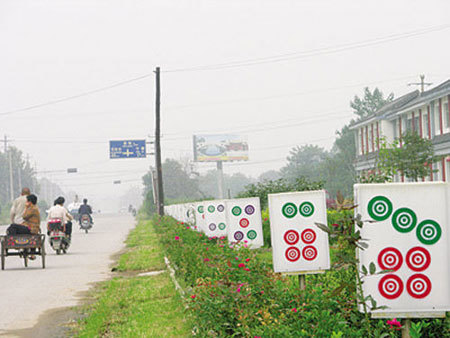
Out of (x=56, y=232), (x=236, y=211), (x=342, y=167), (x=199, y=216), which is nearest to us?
(x=236, y=211)

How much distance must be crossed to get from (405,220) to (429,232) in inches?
7.9

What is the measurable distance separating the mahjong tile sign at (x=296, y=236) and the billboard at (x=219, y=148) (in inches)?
4119

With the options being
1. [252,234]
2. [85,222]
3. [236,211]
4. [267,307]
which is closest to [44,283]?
[236,211]

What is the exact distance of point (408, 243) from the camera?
5.84 meters

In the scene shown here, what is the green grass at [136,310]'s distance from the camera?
9.10 m

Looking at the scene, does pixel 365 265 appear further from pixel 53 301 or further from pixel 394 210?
pixel 53 301

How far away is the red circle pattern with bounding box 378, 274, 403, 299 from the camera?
231 inches

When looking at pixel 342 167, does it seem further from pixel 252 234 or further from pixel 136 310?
pixel 136 310

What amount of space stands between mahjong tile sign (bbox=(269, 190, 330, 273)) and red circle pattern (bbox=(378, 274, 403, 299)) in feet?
9.53

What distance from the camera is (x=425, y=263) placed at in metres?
5.86

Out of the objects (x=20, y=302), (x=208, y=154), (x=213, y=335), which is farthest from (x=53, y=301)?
(x=208, y=154)

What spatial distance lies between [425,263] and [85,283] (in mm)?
10688

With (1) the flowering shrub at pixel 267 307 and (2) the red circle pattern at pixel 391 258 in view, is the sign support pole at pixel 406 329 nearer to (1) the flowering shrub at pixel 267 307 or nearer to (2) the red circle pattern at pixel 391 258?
(1) the flowering shrub at pixel 267 307

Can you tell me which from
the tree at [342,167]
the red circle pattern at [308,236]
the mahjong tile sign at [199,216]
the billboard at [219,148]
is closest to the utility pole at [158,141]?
the mahjong tile sign at [199,216]
